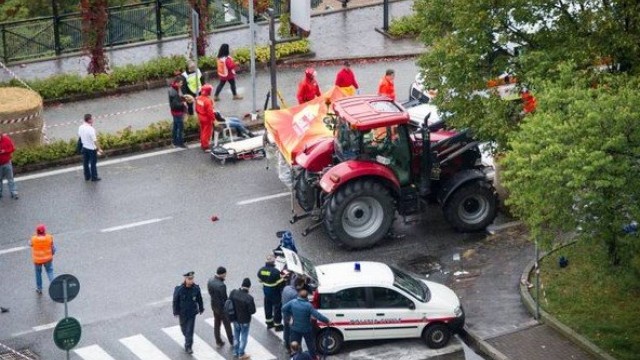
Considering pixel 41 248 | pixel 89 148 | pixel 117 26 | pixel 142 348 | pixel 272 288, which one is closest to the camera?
pixel 142 348

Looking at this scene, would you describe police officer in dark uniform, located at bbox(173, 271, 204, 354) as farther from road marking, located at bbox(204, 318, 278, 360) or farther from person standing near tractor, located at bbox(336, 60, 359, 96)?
person standing near tractor, located at bbox(336, 60, 359, 96)

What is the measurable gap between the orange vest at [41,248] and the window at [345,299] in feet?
18.5

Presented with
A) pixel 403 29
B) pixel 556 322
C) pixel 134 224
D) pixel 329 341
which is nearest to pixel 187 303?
pixel 329 341

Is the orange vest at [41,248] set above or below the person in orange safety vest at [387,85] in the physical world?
below

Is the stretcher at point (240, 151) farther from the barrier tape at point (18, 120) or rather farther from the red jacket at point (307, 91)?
the barrier tape at point (18, 120)

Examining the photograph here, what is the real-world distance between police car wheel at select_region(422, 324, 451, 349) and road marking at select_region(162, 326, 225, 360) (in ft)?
11.5

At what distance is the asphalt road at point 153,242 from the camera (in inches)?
1041

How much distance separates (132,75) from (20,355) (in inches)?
558

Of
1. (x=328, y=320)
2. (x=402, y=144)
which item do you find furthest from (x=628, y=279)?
(x=402, y=144)

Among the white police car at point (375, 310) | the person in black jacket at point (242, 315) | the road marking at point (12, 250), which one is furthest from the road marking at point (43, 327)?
the white police car at point (375, 310)

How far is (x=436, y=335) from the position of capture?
2542 cm

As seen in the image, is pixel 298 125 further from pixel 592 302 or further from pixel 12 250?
pixel 592 302

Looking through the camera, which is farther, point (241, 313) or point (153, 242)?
point (153, 242)

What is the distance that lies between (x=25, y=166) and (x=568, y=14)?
13.7m
